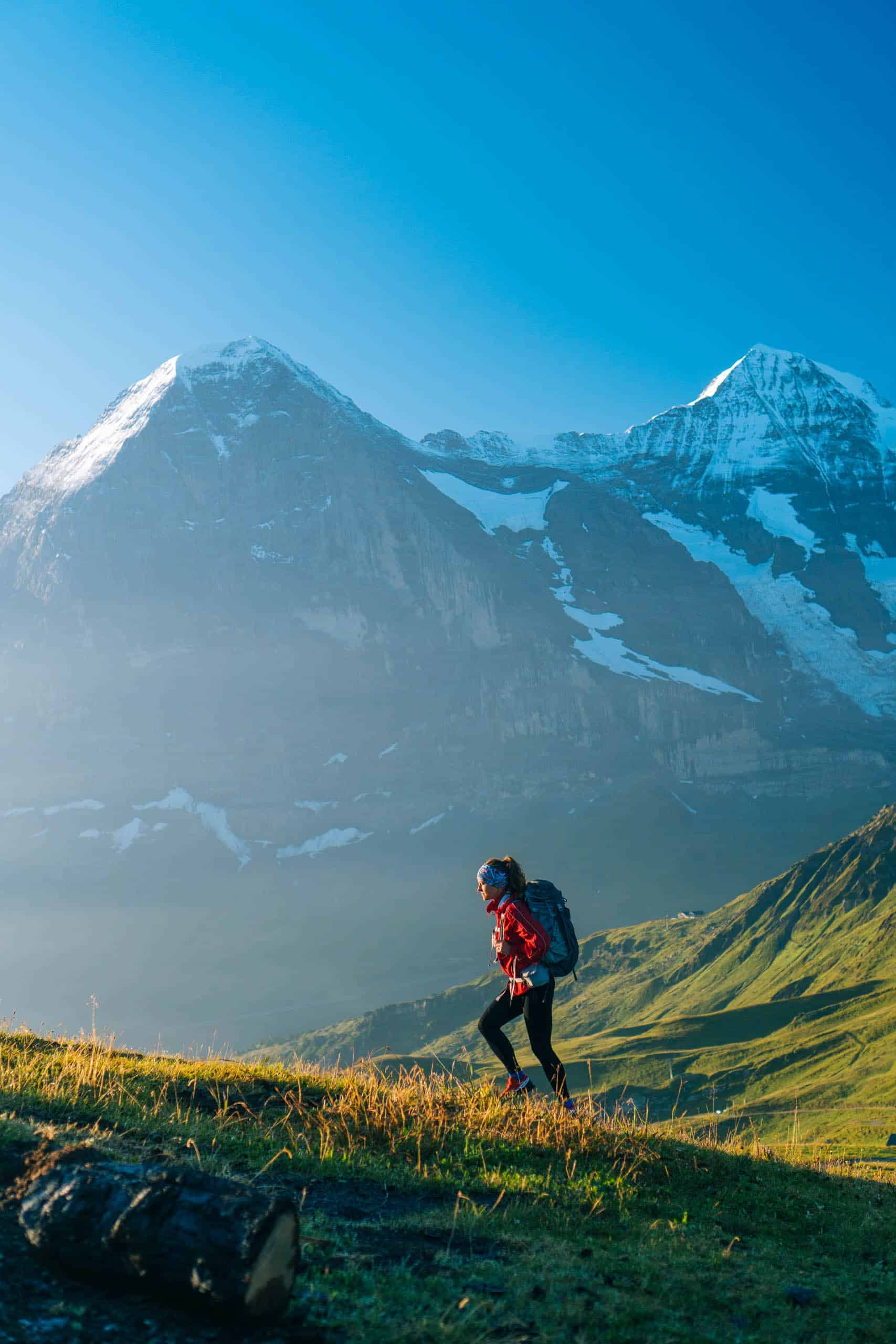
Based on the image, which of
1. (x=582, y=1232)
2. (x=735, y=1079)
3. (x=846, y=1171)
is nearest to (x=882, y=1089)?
(x=735, y=1079)

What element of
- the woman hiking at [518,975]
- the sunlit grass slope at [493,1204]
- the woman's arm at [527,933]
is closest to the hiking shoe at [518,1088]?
the woman hiking at [518,975]

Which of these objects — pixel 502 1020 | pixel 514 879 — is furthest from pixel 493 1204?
pixel 514 879

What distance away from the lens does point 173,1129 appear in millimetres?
10336

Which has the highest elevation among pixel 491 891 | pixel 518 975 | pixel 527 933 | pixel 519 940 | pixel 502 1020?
pixel 491 891

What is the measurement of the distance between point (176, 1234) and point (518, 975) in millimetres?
7656

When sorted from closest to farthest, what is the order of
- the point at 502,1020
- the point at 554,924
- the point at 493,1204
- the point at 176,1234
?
the point at 176,1234, the point at 493,1204, the point at 554,924, the point at 502,1020

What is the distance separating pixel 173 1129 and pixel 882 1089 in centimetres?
15657

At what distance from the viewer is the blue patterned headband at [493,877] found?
530 inches

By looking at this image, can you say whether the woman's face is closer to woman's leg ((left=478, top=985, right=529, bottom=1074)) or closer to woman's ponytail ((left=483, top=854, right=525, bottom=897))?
woman's ponytail ((left=483, top=854, right=525, bottom=897))

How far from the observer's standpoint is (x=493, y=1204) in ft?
30.0

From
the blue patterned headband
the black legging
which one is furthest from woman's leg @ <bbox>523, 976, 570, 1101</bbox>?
the blue patterned headband

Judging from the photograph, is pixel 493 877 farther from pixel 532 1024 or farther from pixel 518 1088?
pixel 518 1088

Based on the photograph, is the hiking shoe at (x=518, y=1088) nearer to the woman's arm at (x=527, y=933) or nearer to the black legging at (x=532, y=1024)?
the black legging at (x=532, y=1024)

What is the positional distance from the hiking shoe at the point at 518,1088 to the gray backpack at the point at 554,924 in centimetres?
157
